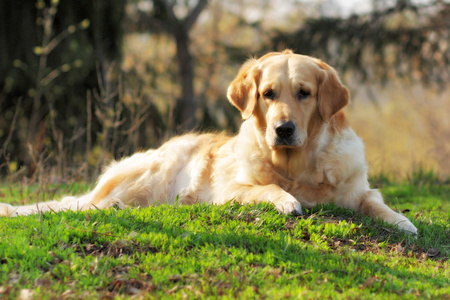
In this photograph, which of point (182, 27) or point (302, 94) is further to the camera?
point (182, 27)

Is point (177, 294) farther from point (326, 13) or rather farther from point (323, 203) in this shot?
point (326, 13)

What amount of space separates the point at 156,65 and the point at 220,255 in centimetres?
1299

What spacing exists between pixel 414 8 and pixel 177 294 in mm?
11911

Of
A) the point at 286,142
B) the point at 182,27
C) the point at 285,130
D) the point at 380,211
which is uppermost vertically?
the point at 182,27

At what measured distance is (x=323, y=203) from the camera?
200 inches

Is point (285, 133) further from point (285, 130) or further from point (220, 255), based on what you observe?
point (220, 255)

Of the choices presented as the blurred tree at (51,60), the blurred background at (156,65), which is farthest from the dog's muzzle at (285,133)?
the blurred tree at (51,60)

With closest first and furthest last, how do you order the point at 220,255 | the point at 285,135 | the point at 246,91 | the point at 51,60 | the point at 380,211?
the point at 220,255 < the point at 285,135 < the point at 380,211 < the point at 246,91 < the point at 51,60

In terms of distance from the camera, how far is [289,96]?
4.82 meters

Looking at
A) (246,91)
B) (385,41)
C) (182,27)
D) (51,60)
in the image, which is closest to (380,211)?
(246,91)

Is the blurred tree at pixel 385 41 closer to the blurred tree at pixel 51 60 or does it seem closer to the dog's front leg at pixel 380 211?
the blurred tree at pixel 51 60

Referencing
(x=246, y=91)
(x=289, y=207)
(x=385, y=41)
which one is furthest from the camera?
(x=385, y=41)

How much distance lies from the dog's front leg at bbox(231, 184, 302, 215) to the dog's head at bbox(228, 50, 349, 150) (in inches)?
17.5

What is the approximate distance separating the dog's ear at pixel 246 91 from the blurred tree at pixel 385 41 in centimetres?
864
